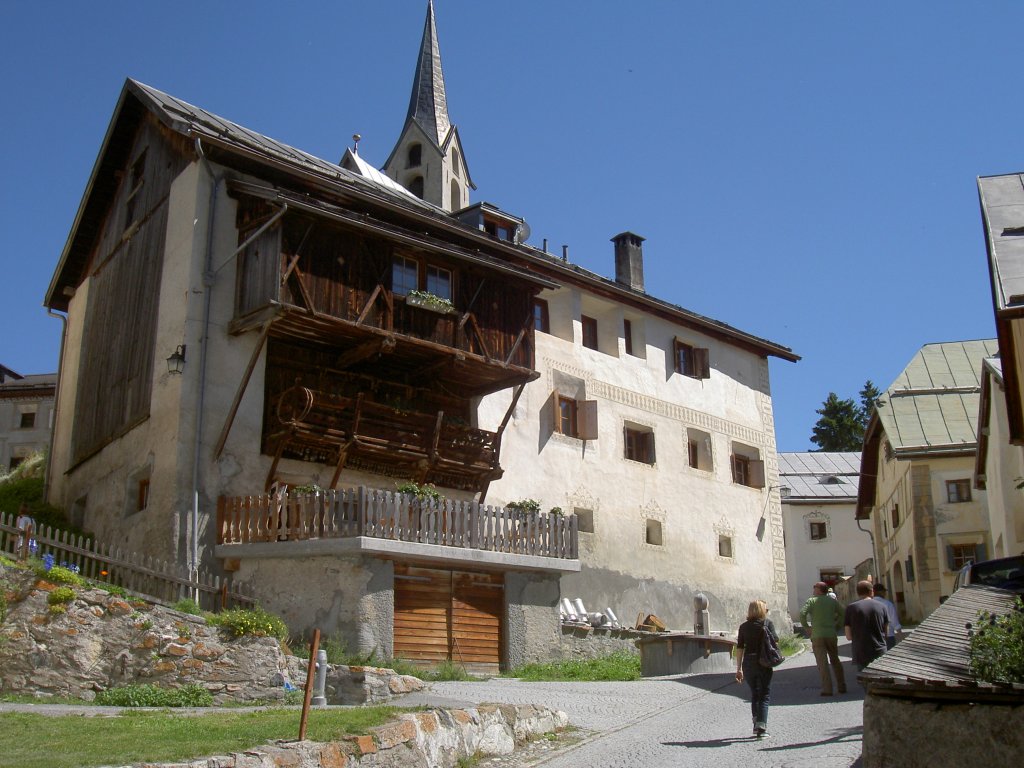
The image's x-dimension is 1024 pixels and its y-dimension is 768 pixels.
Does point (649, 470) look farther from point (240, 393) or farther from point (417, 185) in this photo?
point (417, 185)

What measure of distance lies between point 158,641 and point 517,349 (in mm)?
11150

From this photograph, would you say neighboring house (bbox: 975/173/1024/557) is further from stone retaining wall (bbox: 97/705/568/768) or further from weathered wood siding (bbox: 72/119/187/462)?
weathered wood siding (bbox: 72/119/187/462)

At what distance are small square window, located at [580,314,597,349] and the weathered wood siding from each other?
1147cm

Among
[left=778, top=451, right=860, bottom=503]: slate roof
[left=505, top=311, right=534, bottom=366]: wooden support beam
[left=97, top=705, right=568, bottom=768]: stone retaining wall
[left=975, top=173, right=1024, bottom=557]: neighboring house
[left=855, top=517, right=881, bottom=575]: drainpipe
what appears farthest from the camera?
[left=778, top=451, right=860, bottom=503]: slate roof

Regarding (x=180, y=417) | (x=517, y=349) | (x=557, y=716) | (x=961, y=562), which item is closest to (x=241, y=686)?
(x=557, y=716)

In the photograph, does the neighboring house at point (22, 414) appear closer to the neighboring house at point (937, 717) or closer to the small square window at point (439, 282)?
the small square window at point (439, 282)

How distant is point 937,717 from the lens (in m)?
8.19

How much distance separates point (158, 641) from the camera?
646 inches

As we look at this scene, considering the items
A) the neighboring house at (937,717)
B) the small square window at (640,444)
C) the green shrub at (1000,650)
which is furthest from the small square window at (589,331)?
the neighboring house at (937,717)

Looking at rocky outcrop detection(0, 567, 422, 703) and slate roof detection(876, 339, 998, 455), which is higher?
slate roof detection(876, 339, 998, 455)

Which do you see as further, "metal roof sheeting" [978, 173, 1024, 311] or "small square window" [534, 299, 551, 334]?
"small square window" [534, 299, 551, 334]

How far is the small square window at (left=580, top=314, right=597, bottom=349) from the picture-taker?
31.2m

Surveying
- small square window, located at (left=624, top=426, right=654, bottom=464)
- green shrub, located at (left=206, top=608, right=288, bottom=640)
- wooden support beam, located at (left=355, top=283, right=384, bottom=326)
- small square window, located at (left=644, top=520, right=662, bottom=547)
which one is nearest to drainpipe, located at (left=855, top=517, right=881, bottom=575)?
small square window, located at (left=644, top=520, right=662, bottom=547)

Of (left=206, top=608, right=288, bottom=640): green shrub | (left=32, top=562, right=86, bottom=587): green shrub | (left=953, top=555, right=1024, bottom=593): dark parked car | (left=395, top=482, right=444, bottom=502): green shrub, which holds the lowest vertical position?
(left=206, top=608, right=288, bottom=640): green shrub
